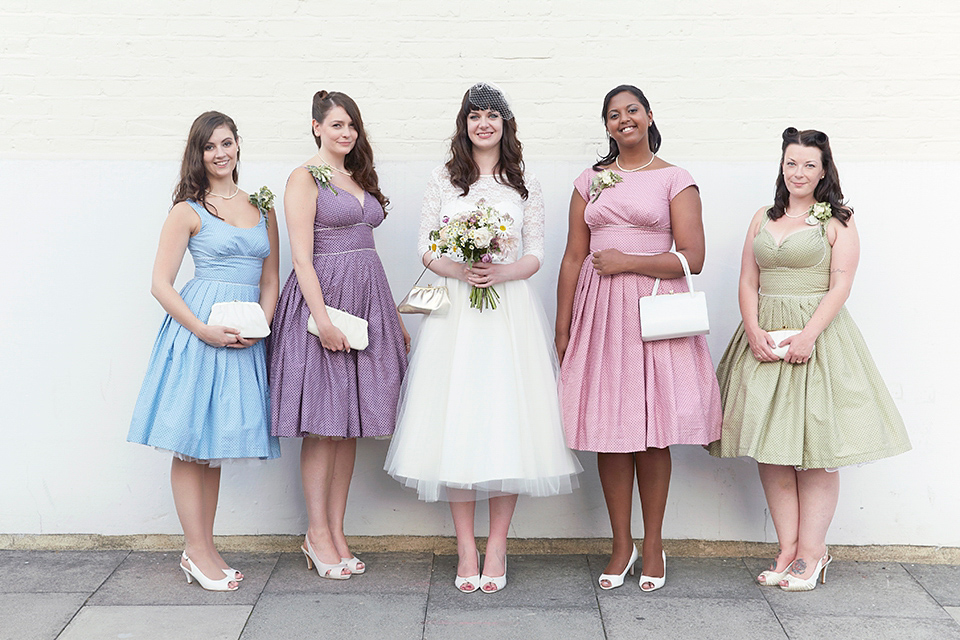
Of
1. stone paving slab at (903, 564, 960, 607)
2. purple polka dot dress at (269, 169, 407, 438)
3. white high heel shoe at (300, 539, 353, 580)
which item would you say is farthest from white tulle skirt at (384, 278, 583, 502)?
stone paving slab at (903, 564, 960, 607)

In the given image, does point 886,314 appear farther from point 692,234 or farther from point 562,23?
point 562,23

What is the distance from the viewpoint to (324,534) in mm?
3508

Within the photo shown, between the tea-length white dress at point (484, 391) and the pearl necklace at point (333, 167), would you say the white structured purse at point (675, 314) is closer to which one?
the tea-length white dress at point (484, 391)

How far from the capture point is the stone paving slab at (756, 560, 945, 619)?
3215mm

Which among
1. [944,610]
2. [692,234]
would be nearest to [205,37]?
[692,234]

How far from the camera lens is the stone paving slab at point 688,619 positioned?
3014 mm

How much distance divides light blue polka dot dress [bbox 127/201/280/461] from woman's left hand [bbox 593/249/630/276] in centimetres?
132

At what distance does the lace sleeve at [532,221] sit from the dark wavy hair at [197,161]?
3.82 feet

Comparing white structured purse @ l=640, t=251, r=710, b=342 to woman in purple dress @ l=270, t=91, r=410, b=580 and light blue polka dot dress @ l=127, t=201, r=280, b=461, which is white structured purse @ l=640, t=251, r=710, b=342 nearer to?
woman in purple dress @ l=270, t=91, r=410, b=580

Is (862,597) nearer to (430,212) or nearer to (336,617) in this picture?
(336,617)

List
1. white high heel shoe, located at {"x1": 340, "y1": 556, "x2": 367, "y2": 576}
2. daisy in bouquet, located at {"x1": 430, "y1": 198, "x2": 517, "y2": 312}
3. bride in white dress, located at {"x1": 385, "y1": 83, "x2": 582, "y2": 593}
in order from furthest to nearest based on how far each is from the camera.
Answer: white high heel shoe, located at {"x1": 340, "y1": 556, "x2": 367, "y2": 576} < bride in white dress, located at {"x1": 385, "y1": 83, "x2": 582, "y2": 593} < daisy in bouquet, located at {"x1": 430, "y1": 198, "x2": 517, "y2": 312}

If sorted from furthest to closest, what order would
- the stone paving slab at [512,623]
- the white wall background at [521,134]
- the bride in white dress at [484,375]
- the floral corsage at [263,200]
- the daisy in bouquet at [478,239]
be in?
the white wall background at [521,134], the floral corsage at [263,200], the bride in white dress at [484,375], the daisy in bouquet at [478,239], the stone paving slab at [512,623]

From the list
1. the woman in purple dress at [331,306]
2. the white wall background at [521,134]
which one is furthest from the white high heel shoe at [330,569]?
the white wall background at [521,134]

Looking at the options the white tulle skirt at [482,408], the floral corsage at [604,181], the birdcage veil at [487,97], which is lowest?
the white tulle skirt at [482,408]
